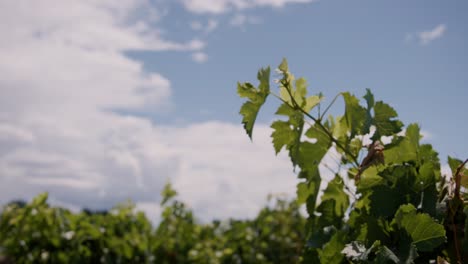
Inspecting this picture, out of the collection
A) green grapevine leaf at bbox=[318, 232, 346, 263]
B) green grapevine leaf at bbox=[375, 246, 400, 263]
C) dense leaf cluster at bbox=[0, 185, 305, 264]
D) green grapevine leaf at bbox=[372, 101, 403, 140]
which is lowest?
green grapevine leaf at bbox=[375, 246, 400, 263]

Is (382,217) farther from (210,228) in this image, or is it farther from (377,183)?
(210,228)

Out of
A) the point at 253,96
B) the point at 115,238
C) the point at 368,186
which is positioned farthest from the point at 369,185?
the point at 115,238

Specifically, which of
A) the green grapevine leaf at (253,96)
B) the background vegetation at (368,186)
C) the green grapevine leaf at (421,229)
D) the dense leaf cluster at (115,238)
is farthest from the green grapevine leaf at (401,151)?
the dense leaf cluster at (115,238)

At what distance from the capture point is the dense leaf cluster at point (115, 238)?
17.9 feet

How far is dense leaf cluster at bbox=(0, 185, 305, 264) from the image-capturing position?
546 centimetres

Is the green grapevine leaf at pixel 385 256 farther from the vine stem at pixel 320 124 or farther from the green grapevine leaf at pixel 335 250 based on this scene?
the vine stem at pixel 320 124

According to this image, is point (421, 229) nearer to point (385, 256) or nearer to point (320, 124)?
point (385, 256)

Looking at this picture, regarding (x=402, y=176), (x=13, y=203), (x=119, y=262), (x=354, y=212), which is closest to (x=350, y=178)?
(x=354, y=212)

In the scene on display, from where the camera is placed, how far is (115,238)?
5410 mm

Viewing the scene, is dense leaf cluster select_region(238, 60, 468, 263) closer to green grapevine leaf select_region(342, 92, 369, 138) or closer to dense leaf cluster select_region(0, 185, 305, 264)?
green grapevine leaf select_region(342, 92, 369, 138)

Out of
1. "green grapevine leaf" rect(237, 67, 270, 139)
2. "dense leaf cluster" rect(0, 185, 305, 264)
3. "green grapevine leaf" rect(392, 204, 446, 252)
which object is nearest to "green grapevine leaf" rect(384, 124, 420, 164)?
"green grapevine leaf" rect(392, 204, 446, 252)

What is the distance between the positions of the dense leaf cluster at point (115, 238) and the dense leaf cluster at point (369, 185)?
3980 mm

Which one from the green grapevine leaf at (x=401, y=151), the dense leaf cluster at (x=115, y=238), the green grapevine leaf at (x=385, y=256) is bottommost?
the green grapevine leaf at (x=385, y=256)

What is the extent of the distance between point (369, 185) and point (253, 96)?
413mm
